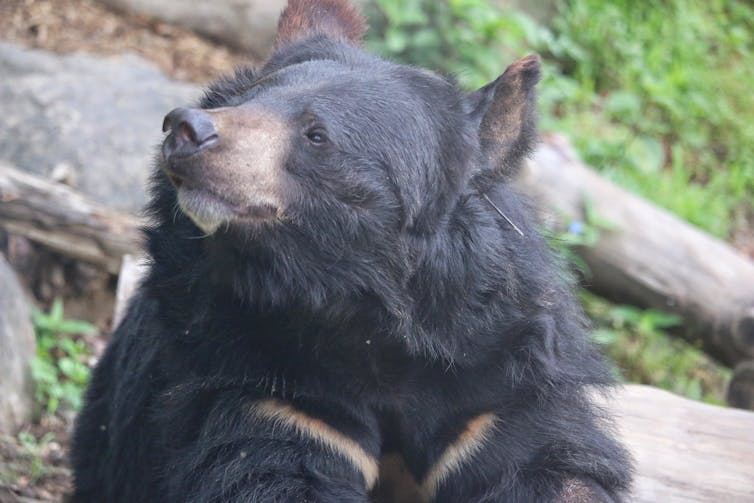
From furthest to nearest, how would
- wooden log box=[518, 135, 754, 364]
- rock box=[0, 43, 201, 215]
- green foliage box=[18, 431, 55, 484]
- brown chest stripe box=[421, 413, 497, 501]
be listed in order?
wooden log box=[518, 135, 754, 364] → rock box=[0, 43, 201, 215] → green foliage box=[18, 431, 55, 484] → brown chest stripe box=[421, 413, 497, 501]

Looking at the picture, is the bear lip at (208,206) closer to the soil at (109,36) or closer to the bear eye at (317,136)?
the bear eye at (317,136)

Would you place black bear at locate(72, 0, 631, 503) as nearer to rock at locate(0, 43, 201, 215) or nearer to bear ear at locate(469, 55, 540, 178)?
bear ear at locate(469, 55, 540, 178)

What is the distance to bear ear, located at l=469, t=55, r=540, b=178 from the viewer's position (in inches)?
131

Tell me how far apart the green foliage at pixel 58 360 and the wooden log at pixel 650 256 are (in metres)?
2.68

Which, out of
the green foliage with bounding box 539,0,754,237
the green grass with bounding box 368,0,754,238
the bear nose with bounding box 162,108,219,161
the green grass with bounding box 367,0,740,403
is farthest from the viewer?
the green foliage with bounding box 539,0,754,237

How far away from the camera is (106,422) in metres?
4.28

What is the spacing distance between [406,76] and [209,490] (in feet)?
4.51

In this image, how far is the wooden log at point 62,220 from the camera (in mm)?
5527

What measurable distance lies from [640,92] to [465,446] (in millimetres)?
6281

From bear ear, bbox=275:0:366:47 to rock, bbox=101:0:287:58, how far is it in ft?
15.6

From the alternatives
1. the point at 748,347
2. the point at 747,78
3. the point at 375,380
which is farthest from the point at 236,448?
the point at 747,78

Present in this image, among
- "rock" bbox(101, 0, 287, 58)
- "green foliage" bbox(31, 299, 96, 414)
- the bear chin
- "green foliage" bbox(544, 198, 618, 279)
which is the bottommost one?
"green foliage" bbox(31, 299, 96, 414)

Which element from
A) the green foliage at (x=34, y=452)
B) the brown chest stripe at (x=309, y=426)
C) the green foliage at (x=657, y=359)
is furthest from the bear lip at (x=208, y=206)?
the green foliage at (x=657, y=359)

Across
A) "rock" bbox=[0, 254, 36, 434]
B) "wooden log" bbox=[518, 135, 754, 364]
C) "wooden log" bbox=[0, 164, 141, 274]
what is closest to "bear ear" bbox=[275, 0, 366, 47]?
"wooden log" bbox=[0, 164, 141, 274]
